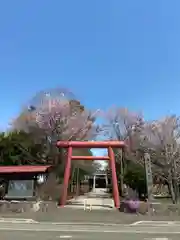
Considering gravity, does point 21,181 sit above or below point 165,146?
below

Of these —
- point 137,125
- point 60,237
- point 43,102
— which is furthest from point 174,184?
point 60,237

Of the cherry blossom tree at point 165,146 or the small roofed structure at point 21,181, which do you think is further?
the cherry blossom tree at point 165,146

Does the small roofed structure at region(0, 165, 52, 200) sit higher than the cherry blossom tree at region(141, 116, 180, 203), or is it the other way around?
the cherry blossom tree at region(141, 116, 180, 203)

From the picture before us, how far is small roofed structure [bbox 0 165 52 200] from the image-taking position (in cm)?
2338

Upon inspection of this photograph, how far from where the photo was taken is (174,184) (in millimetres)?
29359

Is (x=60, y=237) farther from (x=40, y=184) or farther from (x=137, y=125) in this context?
(x=137, y=125)

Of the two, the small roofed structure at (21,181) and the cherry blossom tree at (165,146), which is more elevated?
the cherry blossom tree at (165,146)

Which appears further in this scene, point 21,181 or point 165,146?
point 165,146

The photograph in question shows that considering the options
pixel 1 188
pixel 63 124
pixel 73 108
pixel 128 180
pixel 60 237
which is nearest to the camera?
pixel 60 237

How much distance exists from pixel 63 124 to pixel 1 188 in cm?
1177

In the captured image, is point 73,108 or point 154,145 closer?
point 154,145

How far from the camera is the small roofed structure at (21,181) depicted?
23375 mm

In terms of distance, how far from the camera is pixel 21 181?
77.7 ft

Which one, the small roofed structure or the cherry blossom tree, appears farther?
the cherry blossom tree
